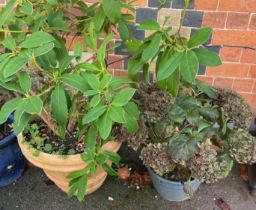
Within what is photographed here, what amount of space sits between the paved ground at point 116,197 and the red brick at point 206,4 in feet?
3.66

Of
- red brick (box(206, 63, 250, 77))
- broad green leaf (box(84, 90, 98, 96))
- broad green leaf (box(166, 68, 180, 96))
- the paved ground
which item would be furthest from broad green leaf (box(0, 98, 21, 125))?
red brick (box(206, 63, 250, 77))

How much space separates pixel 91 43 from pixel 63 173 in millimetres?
795

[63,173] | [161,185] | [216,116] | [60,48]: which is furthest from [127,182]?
[60,48]

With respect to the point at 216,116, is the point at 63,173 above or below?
below

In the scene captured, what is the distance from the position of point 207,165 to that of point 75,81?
0.73 metres

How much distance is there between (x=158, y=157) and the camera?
5.43 ft

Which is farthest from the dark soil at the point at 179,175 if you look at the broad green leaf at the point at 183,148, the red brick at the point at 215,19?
the red brick at the point at 215,19

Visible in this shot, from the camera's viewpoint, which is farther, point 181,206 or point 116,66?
point 116,66

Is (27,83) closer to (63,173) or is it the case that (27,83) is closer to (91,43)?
(91,43)

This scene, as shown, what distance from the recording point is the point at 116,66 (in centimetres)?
226

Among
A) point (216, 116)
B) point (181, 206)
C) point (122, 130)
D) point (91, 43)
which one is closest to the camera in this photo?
point (91, 43)

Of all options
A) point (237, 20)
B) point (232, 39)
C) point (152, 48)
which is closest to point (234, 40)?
point (232, 39)

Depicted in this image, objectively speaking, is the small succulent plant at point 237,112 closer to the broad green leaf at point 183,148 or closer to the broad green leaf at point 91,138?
the broad green leaf at point 183,148

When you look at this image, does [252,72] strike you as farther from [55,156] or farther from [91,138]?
[55,156]
